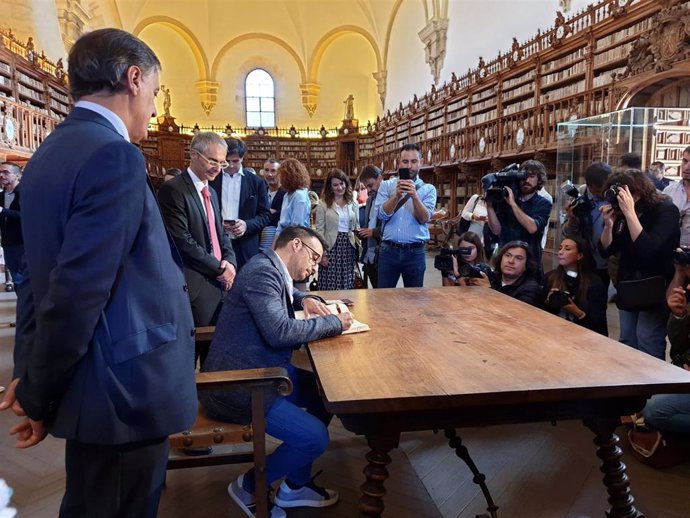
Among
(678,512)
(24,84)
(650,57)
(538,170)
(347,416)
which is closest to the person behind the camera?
(347,416)

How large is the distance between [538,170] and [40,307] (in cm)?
301

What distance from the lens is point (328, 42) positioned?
17906 mm

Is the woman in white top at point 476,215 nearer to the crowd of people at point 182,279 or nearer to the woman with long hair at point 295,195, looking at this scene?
the crowd of people at point 182,279

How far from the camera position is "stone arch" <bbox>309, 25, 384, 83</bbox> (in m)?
16.9

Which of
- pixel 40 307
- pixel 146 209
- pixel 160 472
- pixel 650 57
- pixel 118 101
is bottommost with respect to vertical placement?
pixel 160 472

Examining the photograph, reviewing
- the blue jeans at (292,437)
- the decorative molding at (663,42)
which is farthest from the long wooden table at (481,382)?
the decorative molding at (663,42)

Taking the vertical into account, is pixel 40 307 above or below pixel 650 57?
below

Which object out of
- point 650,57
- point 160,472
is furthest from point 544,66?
point 160,472

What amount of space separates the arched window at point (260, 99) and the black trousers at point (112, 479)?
1811cm

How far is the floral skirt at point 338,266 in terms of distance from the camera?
3914mm

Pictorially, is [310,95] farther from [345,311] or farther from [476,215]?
[345,311]

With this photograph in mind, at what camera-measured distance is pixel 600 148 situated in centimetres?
489

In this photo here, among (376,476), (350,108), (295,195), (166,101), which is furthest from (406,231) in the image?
(166,101)

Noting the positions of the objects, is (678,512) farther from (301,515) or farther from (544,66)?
(544,66)
